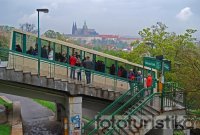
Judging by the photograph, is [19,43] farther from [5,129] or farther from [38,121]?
[38,121]

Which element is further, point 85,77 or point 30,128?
point 30,128

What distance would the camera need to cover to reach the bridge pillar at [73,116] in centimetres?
2023

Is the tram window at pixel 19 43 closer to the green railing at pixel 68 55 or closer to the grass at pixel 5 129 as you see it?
the green railing at pixel 68 55

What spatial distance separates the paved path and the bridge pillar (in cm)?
417

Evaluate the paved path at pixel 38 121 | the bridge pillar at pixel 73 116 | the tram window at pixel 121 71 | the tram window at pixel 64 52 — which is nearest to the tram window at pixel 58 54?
the tram window at pixel 64 52

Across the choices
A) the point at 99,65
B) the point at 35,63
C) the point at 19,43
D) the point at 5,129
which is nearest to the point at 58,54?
the point at 35,63

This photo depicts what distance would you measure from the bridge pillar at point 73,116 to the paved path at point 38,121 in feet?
13.7

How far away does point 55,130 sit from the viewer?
2541cm

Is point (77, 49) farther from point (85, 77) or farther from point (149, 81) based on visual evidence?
point (149, 81)

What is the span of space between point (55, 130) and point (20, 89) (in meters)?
5.86

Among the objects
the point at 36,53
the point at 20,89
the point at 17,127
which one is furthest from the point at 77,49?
the point at 17,127

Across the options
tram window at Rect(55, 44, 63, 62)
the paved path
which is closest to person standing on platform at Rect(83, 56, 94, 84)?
tram window at Rect(55, 44, 63, 62)

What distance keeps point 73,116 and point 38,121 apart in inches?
351

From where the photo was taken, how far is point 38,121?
2850 cm
